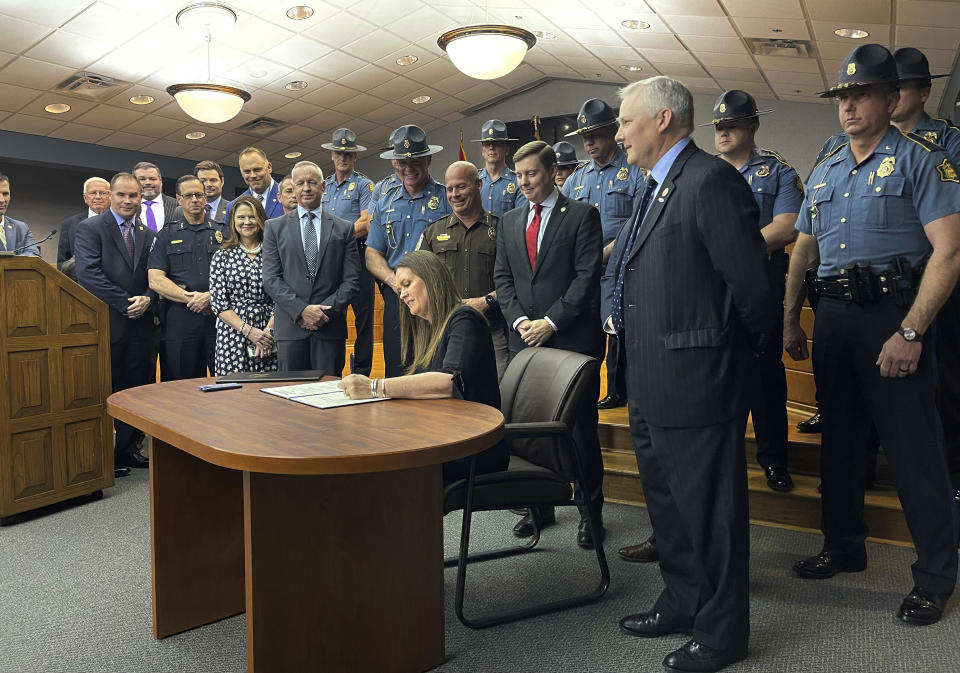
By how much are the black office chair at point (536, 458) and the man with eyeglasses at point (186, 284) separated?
2.33 meters

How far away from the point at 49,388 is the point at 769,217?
3.32m

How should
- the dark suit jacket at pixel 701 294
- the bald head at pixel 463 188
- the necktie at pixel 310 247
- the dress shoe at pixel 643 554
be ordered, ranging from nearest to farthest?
the dark suit jacket at pixel 701 294 < the dress shoe at pixel 643 554 < the bald head at pixel 463 188 < the necktie at pixel 310 247

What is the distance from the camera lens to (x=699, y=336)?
1.97m

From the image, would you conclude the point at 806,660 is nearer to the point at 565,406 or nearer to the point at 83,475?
the point at 565,406

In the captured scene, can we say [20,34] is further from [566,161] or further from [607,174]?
[607,174]

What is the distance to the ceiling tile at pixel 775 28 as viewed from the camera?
275 inches

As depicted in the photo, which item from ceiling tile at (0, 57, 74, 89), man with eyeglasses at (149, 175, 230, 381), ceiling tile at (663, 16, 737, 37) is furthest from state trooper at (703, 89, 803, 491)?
ceiling tile at (0, 57, 74, 89)

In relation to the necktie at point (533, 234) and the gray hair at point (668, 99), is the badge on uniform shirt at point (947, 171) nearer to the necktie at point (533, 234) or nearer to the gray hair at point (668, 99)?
the gray hair at point (668, 99)

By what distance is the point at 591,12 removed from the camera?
8070mm

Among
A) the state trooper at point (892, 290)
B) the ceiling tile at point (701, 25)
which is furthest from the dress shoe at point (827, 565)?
the ceiling tile at point (701, 25)

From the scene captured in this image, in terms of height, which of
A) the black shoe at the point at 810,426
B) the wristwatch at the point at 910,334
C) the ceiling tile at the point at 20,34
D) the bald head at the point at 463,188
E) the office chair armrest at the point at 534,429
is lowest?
the black shoe at the point at 810,426

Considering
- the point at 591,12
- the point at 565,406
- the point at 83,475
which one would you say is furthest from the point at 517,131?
the point at 565,406

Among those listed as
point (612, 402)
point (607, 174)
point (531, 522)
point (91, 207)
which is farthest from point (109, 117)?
point (531, 522)

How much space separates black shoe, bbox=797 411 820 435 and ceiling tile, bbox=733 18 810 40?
467cm
